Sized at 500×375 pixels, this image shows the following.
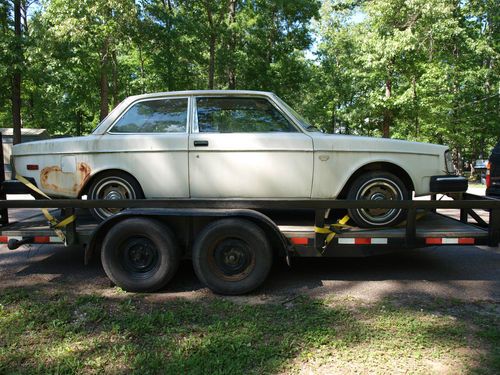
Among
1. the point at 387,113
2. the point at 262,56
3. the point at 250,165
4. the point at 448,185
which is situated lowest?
the point at 448,185

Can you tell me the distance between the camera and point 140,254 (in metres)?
4.08

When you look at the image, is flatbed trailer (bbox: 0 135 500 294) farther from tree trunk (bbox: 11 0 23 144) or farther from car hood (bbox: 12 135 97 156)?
tree trunk (bbox: 11 0 23 144)

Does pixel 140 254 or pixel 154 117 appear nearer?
pixel 140 254

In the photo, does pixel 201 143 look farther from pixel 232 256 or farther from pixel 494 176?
pixel 494 176

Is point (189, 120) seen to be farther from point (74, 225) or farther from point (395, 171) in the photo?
point (395, 171)

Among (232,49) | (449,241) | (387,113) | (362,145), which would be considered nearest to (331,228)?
(362,145)

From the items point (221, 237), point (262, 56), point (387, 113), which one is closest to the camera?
point (221, 237)

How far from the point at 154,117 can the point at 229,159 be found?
1025 millimetres

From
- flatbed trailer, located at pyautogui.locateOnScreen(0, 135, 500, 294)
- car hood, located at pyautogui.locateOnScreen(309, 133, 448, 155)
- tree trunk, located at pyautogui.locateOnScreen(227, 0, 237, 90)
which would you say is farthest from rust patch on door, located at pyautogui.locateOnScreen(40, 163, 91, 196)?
tree trunk, located at pyautogui.locateOnScreen(227, 0, 237, 90)

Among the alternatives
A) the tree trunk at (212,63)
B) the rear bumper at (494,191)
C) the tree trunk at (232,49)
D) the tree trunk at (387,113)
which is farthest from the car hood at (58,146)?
the tree trunk at (387,113)

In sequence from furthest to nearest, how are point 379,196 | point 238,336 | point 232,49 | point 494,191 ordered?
point 232,49 → point 494,191 → point 379,196 → point 238,336

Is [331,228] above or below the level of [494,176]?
below

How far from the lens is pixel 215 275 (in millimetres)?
3988

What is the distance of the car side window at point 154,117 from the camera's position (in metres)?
4.52
